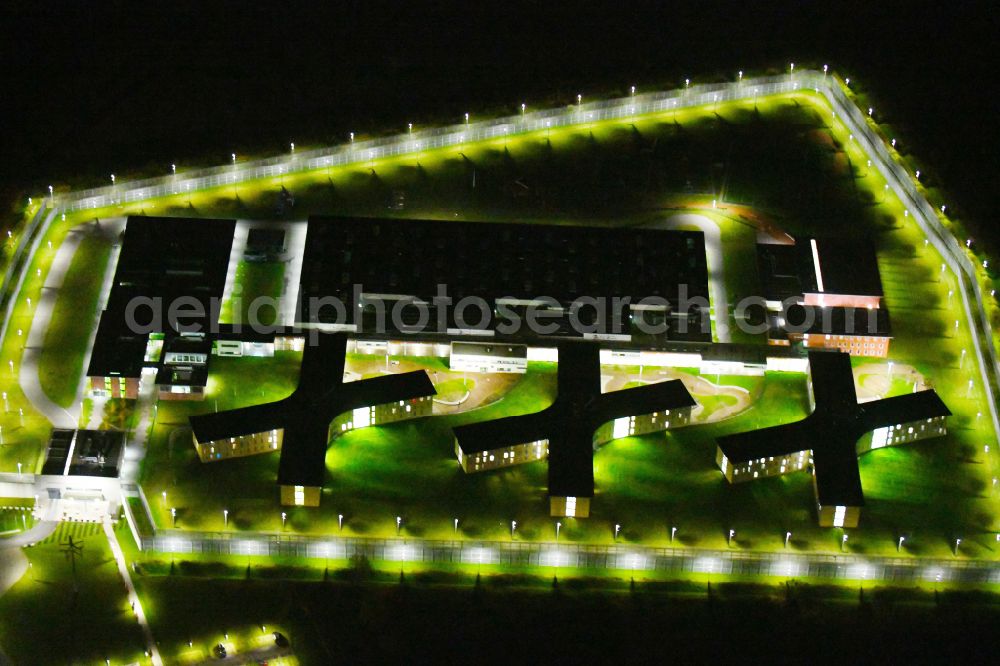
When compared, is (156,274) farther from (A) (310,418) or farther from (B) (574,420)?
(B) (574,420)

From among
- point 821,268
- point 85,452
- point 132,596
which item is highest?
point 821,268

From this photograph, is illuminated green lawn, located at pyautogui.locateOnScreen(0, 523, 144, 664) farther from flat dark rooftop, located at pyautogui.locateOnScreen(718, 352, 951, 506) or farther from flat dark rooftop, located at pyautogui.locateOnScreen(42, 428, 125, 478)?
flat dark rooftop, located at pyautogui.locateOnScreen(718, 352, 951, 506)

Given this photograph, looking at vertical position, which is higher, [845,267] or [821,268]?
[845,267]

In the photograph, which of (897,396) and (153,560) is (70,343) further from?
(897,396)

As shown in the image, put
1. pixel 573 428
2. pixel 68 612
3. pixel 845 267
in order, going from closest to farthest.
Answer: pixel 68 612, pixel 573 428, pixel 845 267

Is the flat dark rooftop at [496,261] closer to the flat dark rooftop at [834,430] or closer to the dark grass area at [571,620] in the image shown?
the flat dark rooftop at [834,430]

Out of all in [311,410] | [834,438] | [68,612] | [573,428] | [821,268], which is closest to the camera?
[68,612]

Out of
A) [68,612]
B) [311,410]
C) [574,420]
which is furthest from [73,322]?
[574,420]

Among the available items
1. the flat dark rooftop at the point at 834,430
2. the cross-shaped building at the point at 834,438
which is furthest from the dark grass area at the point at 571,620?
the flat dark rooftop at the point at 834,430
